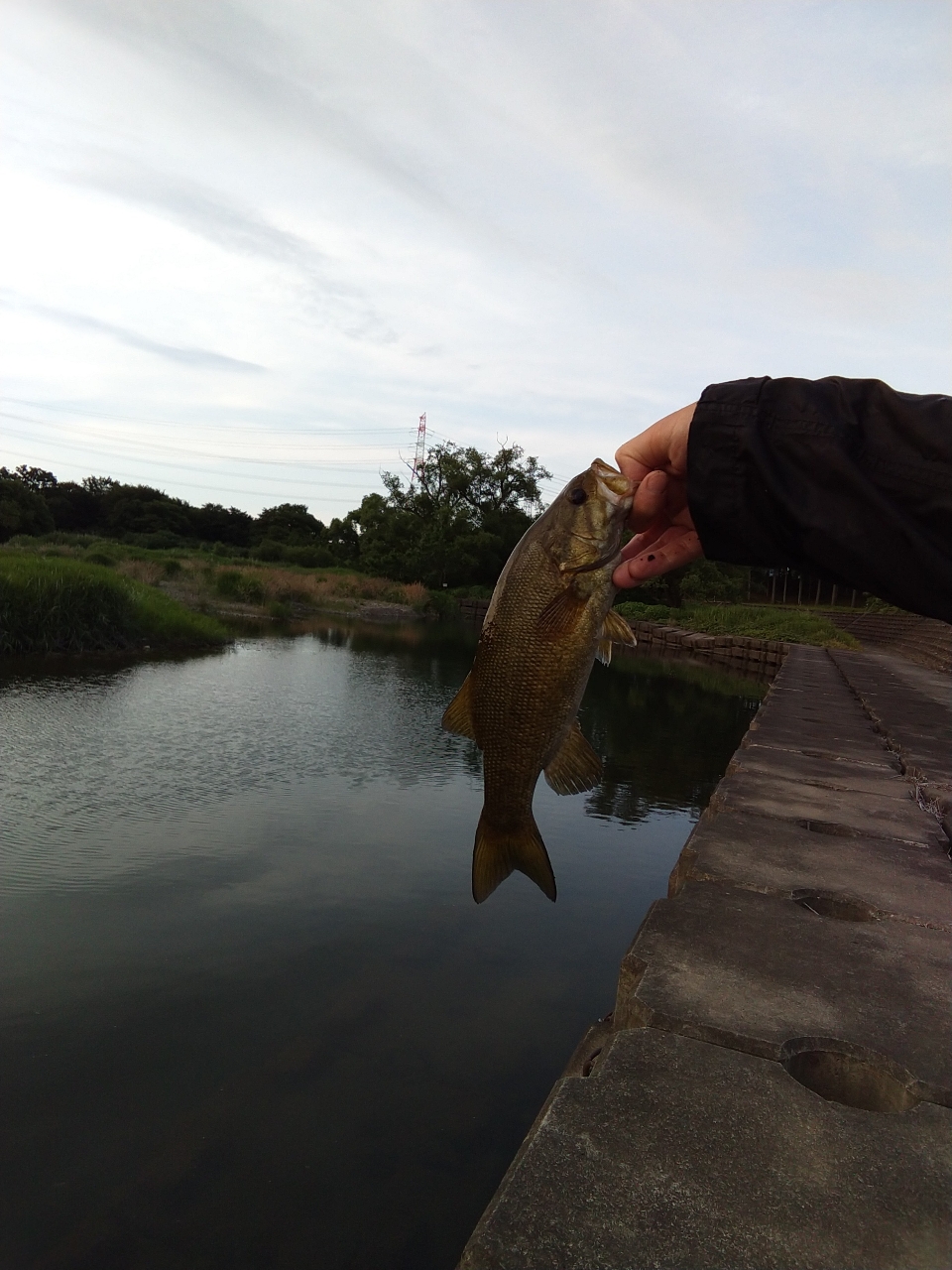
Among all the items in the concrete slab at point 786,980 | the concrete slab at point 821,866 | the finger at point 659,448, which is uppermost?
the finger at point 659,448

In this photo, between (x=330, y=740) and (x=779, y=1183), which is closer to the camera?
(x=779, y=1183)

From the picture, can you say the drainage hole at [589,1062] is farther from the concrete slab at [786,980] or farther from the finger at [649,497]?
the finger at [649,497]

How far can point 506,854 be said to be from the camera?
227 cm

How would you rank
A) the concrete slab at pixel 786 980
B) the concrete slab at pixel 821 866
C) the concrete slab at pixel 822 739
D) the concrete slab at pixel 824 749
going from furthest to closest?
the concrete slab at pixel 822 739 → the concrete slab at pixel 824 749 → the concrete slab at pixel 821 866 → the concrete slab at pixel 786 980

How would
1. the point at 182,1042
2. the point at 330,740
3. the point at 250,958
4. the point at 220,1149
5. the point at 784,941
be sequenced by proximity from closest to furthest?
the point at 784,941
the point at 220,1149
the point at 182,1042
the point at 250,958
the point at 330,740

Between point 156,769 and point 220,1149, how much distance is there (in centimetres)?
579

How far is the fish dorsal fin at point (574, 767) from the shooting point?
2.28 m

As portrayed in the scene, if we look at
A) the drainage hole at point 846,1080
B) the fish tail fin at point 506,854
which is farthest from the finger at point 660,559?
the drainage hole at point 846,1080

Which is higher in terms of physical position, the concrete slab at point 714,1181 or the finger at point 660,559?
the finger at point 660,559

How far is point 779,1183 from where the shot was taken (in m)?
1.87

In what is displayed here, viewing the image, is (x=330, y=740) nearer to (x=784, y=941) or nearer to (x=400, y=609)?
(x=784, y=941)

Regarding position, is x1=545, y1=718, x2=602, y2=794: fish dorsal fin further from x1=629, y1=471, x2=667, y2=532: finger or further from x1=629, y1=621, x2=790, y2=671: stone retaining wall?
x1=629, y1=621, x2=790, y2=671: stone retaining wall

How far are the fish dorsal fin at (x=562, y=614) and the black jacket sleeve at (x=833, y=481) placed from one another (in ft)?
1.49

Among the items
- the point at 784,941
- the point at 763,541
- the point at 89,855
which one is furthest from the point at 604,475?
the point at 89,855
